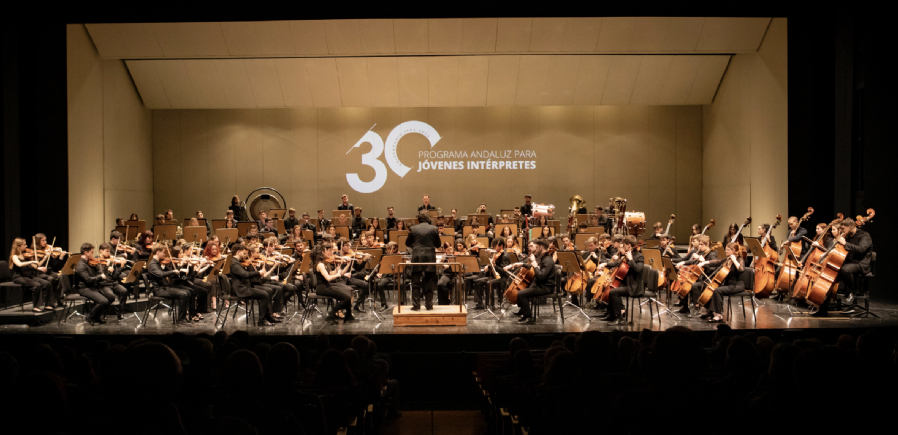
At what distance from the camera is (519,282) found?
8.82 m

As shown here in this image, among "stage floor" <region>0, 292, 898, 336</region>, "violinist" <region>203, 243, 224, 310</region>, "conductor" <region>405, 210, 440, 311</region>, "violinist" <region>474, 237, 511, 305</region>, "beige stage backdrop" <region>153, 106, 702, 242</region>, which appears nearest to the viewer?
"stage floor" <region>0, 292, 898, 336</region>

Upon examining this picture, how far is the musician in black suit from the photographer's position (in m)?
8.20

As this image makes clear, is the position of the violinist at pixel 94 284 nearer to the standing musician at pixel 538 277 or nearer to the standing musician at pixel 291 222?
the standing musician at pixel 538 277

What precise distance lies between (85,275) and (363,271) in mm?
3784

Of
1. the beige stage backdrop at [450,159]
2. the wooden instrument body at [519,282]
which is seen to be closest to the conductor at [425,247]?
the wooden instrument body at [519,282]

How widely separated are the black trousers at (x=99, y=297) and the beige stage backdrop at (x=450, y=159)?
8.98m

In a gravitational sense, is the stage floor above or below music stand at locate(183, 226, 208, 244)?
below

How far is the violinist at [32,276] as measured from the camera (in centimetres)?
903

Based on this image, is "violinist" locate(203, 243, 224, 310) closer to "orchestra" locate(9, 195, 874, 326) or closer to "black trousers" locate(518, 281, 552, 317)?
"orchestra" locate(9, 195, 874, 326)

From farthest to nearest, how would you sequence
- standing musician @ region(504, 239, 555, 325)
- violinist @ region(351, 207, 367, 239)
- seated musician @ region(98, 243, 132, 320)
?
1. violinist @ region(351, 207, 367, 239)
2. seated musician @ region(98, 243, 132, 320)
3. standing musician @ region(504, 239, 555, 325)

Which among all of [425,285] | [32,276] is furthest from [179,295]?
[425,285]

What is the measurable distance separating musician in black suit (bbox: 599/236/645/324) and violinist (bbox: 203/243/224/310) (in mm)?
5460

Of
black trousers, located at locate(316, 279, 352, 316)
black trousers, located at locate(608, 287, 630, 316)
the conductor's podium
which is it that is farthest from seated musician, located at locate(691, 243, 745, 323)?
black trousers, located at locate(316, 279, 352, 316)

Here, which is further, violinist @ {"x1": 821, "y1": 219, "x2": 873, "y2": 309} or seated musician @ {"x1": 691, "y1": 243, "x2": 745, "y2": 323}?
violinist @ {"x1": 821, "y1": 219, "x2": 873, "y2": 309}
